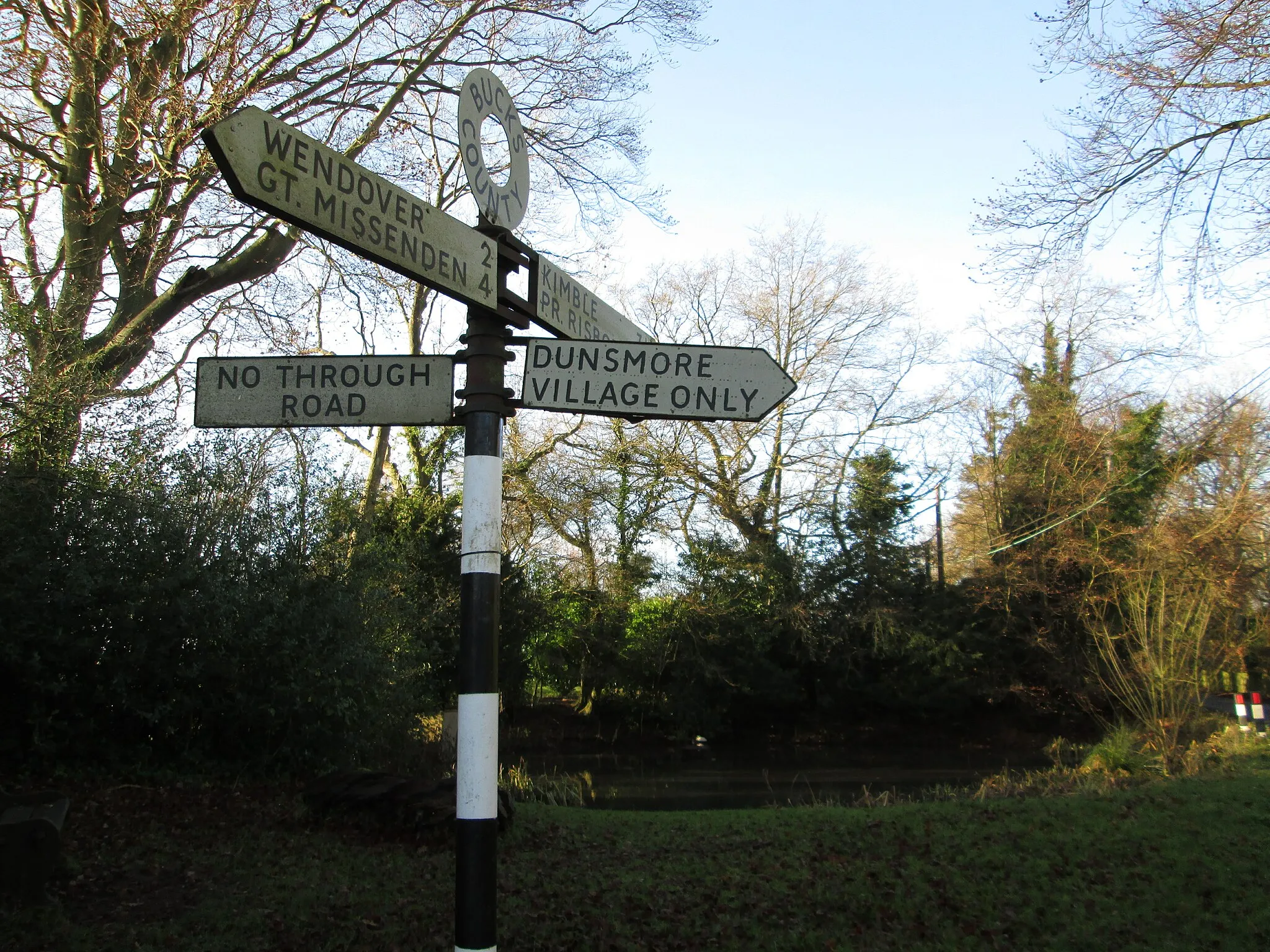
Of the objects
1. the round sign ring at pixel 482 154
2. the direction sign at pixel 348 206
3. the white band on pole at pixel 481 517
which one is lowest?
the white band on pole at pixel 481 517

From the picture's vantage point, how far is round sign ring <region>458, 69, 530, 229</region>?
3742 millimetres

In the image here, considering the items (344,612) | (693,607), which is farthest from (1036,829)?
(693,607)

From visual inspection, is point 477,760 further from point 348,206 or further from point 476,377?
point 348,206

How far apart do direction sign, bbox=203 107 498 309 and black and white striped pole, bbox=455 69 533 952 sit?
137mm

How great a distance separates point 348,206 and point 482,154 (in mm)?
858

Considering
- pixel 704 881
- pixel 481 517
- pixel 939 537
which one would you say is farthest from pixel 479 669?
pixel 939 537

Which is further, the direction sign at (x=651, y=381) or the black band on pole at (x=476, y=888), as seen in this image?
the direction sign at (x=651, y=381)

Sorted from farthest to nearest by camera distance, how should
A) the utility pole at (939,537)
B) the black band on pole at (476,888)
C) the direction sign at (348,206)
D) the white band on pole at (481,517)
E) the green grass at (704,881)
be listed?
the utility pole at (939,537) < the green grass at (704,881) < the white band on pole at (481,517) < the black band on pole at (476,888) < the direction sign at (348,206)

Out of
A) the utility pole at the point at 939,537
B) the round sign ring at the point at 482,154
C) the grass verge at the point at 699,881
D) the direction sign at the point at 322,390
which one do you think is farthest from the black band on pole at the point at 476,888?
the utility pole at the point at 939,537

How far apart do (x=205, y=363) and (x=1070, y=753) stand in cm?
2344

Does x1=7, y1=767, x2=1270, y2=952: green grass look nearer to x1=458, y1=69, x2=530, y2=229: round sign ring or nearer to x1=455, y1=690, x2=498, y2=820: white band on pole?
x1=455, y1=690, x2=498, y2=820: white band on pole

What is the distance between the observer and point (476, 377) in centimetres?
350

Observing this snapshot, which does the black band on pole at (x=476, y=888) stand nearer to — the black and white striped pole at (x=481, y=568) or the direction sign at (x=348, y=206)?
the black and white striped pole at (x=481, y=568)

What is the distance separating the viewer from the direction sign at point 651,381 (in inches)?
143
